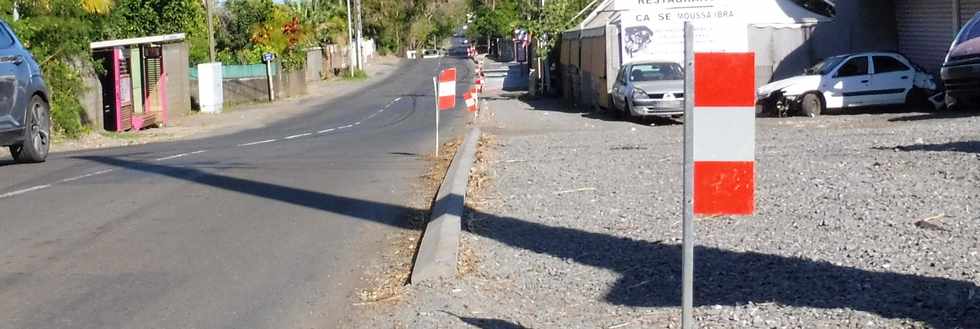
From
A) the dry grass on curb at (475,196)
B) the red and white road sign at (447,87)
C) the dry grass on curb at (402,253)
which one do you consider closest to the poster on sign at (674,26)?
the red and white road sign at (447,87)

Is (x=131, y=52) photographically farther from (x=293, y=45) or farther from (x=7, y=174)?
(x=293, y=45)

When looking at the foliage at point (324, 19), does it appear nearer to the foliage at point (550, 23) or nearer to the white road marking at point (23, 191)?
the foliage at point (550, 23)

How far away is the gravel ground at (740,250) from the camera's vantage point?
6082 millimetres

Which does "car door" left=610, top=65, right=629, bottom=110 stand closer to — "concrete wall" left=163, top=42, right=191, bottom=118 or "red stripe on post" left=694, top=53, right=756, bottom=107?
"concrete wall" left=163, top=42, right=191, bottom=118

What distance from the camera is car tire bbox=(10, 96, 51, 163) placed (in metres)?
14.9

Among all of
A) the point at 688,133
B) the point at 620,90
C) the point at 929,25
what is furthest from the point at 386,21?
the point at 688,133

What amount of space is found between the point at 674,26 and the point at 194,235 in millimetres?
20212

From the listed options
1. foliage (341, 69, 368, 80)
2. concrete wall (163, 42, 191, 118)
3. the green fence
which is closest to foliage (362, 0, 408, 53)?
foliage (341, 69, 368, 80)

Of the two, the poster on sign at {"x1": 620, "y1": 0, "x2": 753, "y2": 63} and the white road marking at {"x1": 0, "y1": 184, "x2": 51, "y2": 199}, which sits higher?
the poster on sign at {"x1": 620, "y1": 0, "x2": 753, "y2": 63}

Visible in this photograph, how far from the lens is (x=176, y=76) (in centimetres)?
3744

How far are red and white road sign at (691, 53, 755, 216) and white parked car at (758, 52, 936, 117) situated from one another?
1992cm

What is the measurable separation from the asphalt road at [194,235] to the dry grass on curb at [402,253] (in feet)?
0.47

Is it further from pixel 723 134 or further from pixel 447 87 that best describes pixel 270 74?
pixel 723 134

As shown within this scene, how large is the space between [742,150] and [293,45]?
5126cm
